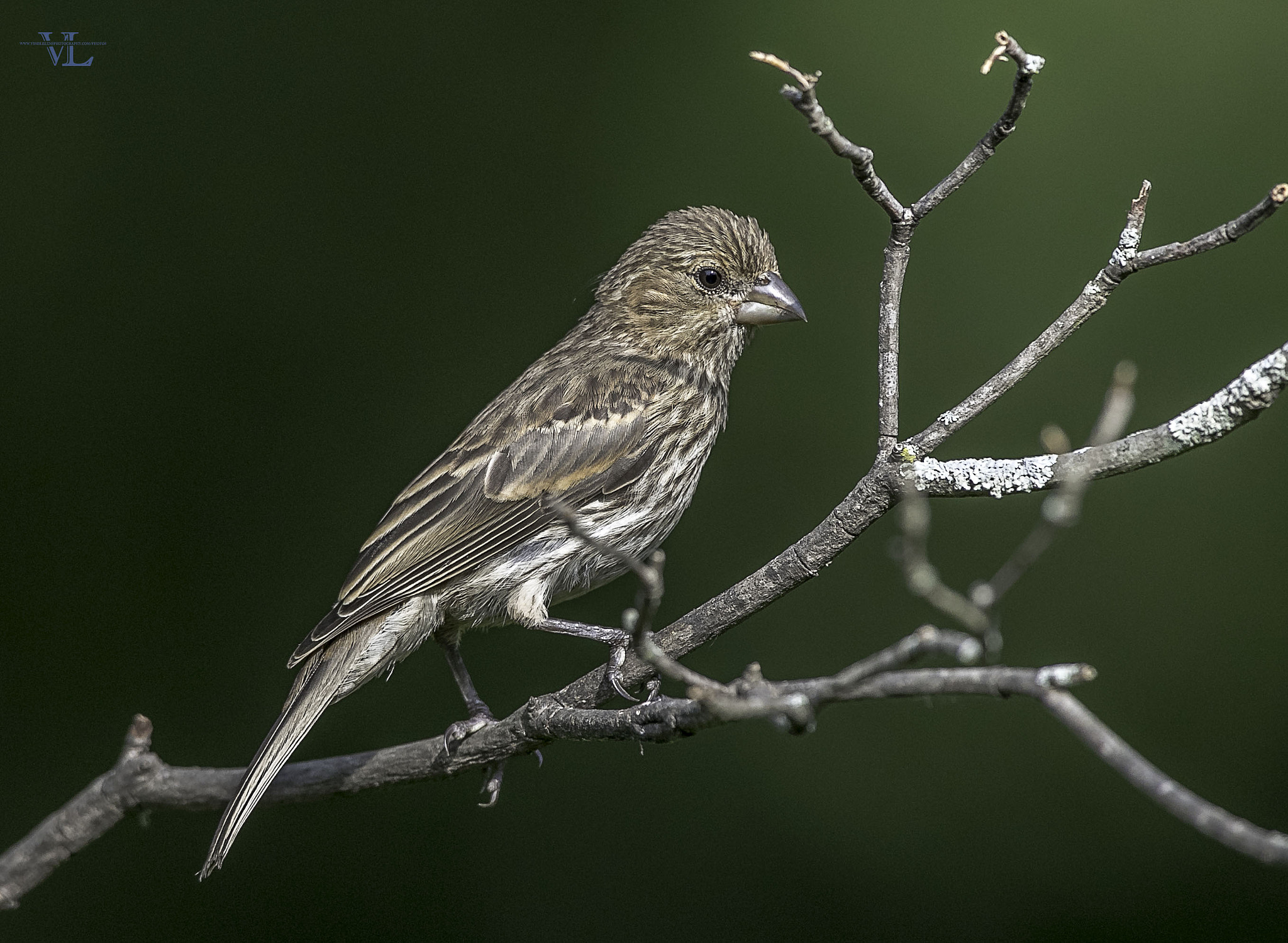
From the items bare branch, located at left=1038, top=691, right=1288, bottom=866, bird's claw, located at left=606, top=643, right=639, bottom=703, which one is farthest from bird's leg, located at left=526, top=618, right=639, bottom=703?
bare branch, located at left=1038, top=691, right=1288, bottom=866

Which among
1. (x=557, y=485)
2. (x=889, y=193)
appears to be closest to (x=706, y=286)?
(x=557, y=485)

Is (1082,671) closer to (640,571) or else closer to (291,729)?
(640,571)

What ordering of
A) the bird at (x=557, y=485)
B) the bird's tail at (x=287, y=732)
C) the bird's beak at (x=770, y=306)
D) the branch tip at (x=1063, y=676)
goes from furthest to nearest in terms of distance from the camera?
the bird's beak at (x=770, y=306), the bird at (x=557, y=485), the bird's tail at (x=287, y=732), the branch tip at (x=1063, y=676)

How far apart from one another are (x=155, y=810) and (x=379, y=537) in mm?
1033

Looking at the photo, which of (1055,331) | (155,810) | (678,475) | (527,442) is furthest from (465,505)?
(1055,331)

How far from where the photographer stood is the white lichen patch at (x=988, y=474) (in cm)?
223

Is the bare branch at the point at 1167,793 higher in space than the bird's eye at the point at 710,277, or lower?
lower

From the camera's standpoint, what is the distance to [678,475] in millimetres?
3895

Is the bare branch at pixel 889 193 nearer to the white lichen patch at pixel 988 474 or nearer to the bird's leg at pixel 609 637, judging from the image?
the white lichen patch at pixel 988 474

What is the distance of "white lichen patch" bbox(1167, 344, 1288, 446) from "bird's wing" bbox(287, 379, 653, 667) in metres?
2.02

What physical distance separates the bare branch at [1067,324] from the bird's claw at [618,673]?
3.06 feet

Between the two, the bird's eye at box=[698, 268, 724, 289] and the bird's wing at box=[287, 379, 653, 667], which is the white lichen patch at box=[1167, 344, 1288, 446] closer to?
the bird's wing at box=[287, 379, 653, 667]

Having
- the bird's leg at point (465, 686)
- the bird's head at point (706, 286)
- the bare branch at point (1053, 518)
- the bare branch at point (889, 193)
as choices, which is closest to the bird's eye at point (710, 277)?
the bird's head at point (706, 286)
